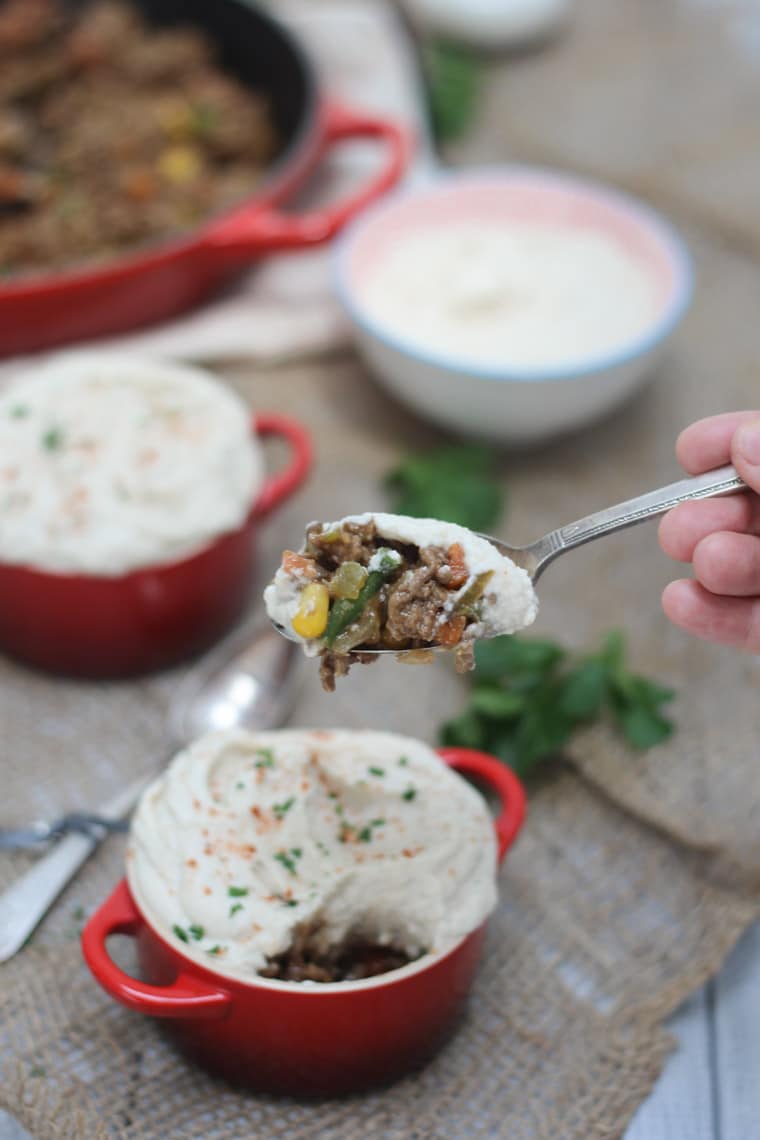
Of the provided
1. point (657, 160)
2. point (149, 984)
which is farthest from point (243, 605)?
point (657, 160)

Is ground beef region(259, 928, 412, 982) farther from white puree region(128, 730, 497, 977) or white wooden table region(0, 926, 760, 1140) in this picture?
white wooden table region(0, 926, 760, 1140)

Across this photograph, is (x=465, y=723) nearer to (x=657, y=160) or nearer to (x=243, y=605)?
(x=243, y=605)

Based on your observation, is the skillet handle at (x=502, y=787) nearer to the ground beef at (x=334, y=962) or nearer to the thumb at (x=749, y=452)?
the ground beef at (x=334, y=962)

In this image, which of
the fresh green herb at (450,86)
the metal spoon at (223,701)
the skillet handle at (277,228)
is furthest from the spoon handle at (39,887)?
the fresh green herb at (450,86)

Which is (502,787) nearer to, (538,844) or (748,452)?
(538,844)

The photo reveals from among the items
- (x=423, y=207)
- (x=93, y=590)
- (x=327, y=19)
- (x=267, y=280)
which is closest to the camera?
(x=93, y=590)

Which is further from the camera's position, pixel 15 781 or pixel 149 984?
pixel 15 781

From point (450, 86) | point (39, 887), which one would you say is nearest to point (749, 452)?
point (39, 887)

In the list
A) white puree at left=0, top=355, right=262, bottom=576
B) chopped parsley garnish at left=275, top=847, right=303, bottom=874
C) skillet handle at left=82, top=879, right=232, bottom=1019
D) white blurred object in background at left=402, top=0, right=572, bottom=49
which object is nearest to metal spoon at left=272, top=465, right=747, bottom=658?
chopped parsley garnish at left=275, top=847, right=303, bottom=874
